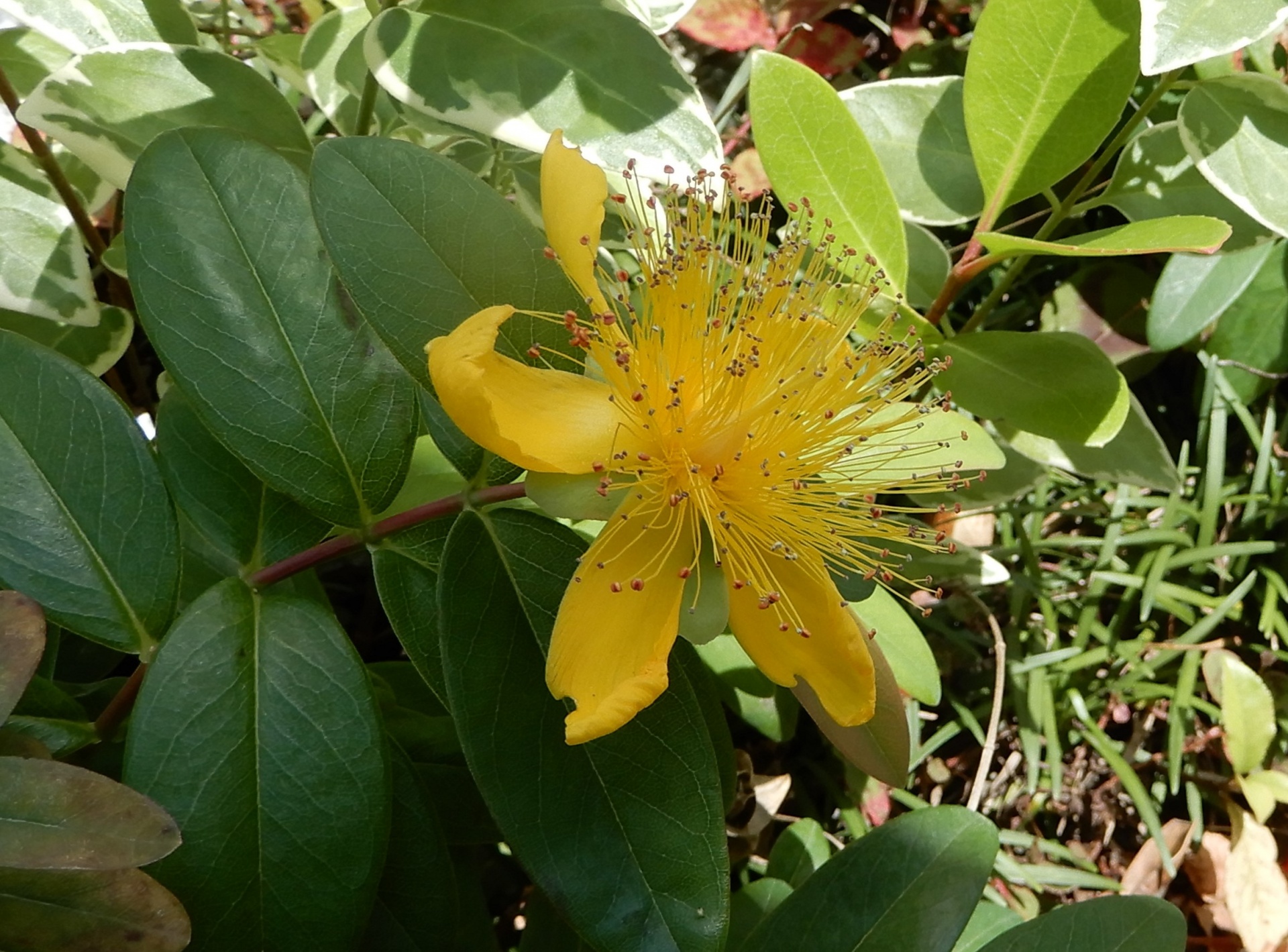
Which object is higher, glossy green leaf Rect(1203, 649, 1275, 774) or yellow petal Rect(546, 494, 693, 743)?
yellow petal Rect(546, 494, 693, 743)

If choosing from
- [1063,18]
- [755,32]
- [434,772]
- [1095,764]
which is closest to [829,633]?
[434,772]

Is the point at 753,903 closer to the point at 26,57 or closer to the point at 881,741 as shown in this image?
the point at 881,741

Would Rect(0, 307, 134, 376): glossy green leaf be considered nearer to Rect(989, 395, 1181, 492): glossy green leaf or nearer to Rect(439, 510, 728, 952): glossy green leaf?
Rect(439, 510, 728, 952): glossy green leaf

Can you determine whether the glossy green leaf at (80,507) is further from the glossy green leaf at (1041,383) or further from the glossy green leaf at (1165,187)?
the glossy green leaf at (1165,187)

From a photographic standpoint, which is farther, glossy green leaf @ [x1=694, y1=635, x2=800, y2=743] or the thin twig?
the thin twig

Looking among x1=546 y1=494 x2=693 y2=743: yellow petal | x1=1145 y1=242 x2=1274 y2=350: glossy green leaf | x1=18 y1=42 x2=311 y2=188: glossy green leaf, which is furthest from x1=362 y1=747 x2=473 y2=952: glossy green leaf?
x1=1145 y1=242 x2=1274 y2=350: glossy green leaf
